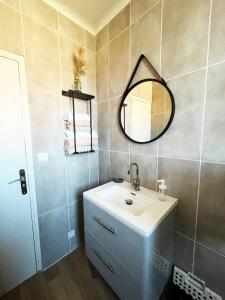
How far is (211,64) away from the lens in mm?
873

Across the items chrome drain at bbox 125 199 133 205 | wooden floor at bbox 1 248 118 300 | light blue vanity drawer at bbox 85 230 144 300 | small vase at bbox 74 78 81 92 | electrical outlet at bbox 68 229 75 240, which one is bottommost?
wooden floor at bbox 1 248 118 300

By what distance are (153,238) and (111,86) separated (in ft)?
4.66

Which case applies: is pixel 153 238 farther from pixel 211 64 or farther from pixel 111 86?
pixel 111 86

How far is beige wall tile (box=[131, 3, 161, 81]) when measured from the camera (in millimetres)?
1117

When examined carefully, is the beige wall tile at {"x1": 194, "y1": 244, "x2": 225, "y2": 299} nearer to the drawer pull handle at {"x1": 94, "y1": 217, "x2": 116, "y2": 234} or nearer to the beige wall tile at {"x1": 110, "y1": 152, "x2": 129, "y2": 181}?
the drawer pull handle at {"x1": 94, "y1": 217, "x2": 116, "y2": 234}

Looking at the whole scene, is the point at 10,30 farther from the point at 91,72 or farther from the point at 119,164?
the point at 119,164

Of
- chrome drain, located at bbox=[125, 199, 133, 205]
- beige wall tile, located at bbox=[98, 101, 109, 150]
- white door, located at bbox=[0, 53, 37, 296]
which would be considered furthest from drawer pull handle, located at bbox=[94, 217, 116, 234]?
beige wall tile, located at bbox=[98, 101, 109, 150]

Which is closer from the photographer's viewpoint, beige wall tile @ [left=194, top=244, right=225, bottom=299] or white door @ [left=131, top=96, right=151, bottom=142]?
beige wall tile @ [left=194, top=244, right=225, bottom=299]

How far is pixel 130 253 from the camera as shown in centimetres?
91

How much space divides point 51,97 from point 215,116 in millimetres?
1346

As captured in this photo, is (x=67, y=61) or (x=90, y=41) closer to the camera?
(x=67, y=61)

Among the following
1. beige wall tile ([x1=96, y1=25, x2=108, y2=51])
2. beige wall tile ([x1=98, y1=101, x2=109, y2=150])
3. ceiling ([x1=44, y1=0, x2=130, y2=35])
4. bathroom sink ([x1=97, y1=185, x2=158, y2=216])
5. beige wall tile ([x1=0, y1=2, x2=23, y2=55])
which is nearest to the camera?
beige wall tile ([x1=0, y1=2, x2=23, y2=55])

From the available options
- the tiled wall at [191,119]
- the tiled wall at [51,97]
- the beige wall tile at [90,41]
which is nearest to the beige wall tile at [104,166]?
the tiled wall at [51,97]

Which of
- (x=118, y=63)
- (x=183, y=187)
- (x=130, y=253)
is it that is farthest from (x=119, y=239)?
(x=118, y=63)
